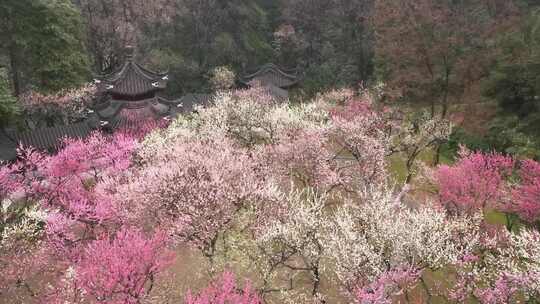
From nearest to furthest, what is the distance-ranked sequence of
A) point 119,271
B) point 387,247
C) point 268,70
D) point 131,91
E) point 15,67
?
point 119,271 < point 387,247 < point 131,91 < point 15,67 < point 268,70

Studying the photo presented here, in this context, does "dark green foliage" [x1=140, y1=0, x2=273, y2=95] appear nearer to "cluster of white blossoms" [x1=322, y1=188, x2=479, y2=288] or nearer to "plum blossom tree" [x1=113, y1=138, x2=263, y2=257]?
"plum blossom tree" [x1=113, y1=138, x2=263, y2=257]

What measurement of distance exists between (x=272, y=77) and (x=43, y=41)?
89.4ft

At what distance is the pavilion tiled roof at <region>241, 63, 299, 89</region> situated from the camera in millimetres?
57062

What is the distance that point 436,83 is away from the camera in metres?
41.2

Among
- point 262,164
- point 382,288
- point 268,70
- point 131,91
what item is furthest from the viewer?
point 268,70

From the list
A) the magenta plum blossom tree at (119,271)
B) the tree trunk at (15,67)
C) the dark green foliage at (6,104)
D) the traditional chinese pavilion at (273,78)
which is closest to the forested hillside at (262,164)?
the magenta plum blossom tree at (119,271)

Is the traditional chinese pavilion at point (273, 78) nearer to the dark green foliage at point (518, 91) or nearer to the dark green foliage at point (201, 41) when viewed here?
the dark green foliage at point (201, 41)

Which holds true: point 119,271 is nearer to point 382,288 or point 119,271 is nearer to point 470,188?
point 382,288

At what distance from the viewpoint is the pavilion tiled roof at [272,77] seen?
57062mm

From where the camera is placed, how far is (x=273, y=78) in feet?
193

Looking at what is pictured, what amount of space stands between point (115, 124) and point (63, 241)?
55.8ft

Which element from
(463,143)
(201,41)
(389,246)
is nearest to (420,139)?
(463,143)

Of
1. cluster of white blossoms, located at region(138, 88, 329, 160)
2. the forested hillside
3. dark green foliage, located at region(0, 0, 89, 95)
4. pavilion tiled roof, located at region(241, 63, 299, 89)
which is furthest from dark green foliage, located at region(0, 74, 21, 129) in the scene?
pavilion tiled roof, located at region(241, 63, 299, 89)

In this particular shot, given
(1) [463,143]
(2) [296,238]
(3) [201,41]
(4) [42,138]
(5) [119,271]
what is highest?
(2) [296,238]
